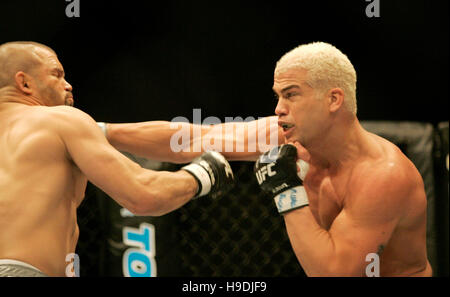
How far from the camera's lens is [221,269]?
8.64 feet

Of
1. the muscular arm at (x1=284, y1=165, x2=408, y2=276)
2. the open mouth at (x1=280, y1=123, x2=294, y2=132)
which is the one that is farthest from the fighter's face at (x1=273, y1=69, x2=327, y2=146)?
the muscular arm at (x1=284, y1=165, x2=408, y2=276)

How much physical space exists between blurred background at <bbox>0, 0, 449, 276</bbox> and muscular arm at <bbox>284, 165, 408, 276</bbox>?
0.80 meters

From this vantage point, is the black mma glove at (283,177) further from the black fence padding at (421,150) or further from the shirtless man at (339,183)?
the black fence padding at (421,150)

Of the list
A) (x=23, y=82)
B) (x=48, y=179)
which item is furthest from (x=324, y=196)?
(x=23, y=82)

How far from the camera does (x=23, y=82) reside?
1.90 m

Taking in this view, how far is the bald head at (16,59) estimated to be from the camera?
189 centimetres

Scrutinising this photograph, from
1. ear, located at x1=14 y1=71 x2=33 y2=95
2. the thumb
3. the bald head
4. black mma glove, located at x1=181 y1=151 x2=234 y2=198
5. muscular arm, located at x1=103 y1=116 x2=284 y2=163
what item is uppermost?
the bald head

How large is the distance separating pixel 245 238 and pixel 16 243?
3.74 ft

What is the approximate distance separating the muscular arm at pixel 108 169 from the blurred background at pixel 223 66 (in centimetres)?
81

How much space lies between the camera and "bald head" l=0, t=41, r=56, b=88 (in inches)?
74.3

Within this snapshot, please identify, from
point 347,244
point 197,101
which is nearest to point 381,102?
point 197,101

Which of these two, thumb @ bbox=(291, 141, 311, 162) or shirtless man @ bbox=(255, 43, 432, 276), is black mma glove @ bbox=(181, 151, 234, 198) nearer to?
shirtless man @ bbox=(255, 43, 432, 276)

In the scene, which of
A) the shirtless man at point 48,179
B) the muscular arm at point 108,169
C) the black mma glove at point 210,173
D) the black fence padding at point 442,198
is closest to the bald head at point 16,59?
the shirtless man at point 48,179

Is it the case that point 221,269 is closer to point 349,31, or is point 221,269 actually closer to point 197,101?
point 197,101
